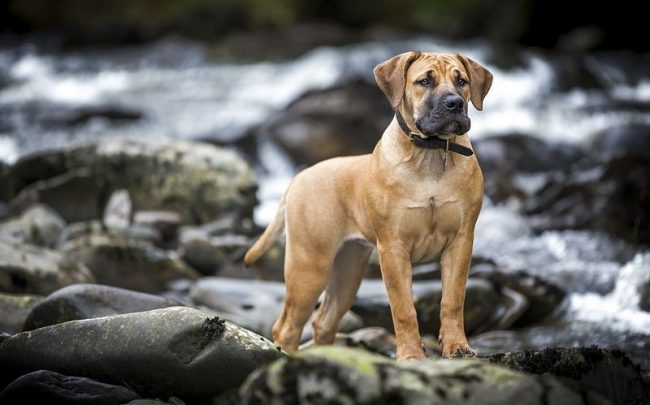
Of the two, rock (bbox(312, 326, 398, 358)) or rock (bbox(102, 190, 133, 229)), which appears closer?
rock (bbox(312, 326, 398, 358))

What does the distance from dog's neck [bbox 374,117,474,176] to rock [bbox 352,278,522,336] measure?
→ 2.91 metres

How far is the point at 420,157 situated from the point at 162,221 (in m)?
6.91

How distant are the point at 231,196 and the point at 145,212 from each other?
1.23 metres

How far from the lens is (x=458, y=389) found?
12.4 feet

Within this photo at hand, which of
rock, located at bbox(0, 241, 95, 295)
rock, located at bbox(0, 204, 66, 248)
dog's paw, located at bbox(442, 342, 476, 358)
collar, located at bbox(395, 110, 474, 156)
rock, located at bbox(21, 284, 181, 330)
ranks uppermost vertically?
collar, located at bbox(395, 110, 474, 156)

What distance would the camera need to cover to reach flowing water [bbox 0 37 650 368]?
9.62m

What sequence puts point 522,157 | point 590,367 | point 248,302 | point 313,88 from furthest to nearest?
point 313,88, point 522,157, point 248,302, point 590,367

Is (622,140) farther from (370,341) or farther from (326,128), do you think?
(370,341)

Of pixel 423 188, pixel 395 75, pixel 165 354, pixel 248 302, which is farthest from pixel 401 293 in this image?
pixel 248 302

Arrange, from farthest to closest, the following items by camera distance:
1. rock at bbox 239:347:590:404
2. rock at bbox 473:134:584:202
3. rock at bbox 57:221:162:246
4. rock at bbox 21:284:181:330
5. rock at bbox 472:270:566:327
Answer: rock at bbox 473:134:584:202
rock at bbox 57:221:162:246
rock at bbox 472:270:566:327
rock at bbox 21:284:181:330
rock at bbox 239:347:590:404

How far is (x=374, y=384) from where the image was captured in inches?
146

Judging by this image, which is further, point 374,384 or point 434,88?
point 434,88

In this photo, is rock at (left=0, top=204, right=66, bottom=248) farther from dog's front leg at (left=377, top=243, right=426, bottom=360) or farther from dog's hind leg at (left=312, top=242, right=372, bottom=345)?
dog's front leg at (left=377, top=243, right=426, bottom=360)

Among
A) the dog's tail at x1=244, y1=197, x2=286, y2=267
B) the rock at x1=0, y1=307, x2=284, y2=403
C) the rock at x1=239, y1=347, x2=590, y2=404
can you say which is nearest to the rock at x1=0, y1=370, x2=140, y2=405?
the rock at x1=0, y1=307, x2=284, y2=403
